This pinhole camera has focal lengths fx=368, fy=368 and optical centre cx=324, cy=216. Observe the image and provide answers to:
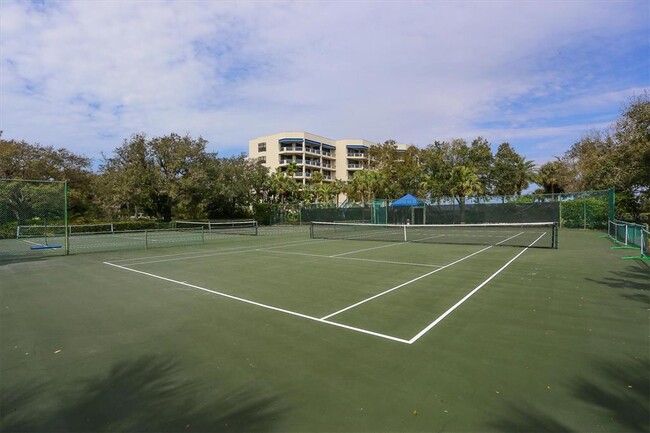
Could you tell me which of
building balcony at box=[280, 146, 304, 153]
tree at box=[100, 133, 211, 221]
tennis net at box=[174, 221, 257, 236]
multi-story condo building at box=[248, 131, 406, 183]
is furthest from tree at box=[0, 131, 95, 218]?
building balcony at box=[280, 146, 304, 153]

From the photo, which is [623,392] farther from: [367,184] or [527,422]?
[367,184]

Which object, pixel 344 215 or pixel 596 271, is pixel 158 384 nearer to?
pixel 596 271

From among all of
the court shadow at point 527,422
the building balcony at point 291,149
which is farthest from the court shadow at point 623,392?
the building balcony at point 291,149

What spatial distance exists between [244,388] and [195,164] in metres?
40.9

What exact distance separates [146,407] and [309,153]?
86.6 meters

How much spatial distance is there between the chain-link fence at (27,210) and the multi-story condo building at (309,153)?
63251mm

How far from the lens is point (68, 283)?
10.1 meters

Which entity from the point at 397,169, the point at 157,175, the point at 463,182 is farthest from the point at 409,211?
the point at 157,175

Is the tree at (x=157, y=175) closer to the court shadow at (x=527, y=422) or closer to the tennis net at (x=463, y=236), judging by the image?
the tennis net at (x=463, y=236)

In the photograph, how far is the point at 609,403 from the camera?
11.5 ft

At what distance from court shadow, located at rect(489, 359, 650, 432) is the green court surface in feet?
0.06

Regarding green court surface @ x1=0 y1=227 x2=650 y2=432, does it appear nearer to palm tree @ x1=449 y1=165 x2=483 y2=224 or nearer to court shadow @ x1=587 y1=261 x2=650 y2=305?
court shadow @ x1=587 y1=261 x2=650 y2=305

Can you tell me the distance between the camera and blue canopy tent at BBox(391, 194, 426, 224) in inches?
1415

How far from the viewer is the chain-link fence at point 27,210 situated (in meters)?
16.1
